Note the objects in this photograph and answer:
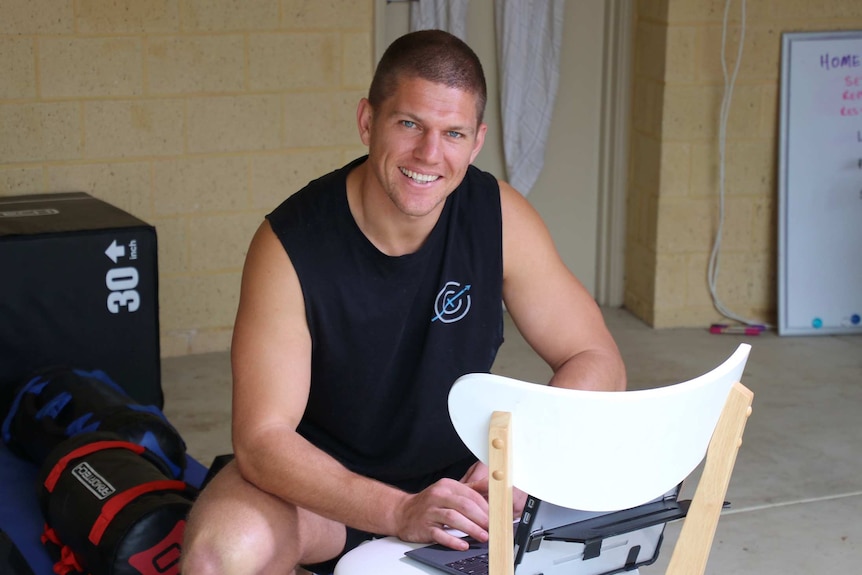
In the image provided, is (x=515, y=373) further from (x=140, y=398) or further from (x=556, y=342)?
(x=556, y=342)

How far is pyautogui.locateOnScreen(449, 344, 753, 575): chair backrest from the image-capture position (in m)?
1.35

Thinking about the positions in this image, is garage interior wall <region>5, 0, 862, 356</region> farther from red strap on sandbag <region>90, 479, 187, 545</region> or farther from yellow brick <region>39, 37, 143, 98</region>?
red strap on sandbag <region>90, 479, 187, 545</region>

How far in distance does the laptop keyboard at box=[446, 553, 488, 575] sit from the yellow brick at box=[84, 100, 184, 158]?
2.99m

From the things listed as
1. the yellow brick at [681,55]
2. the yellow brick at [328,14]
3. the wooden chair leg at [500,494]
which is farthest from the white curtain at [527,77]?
the wooden chair leg at [500,494]

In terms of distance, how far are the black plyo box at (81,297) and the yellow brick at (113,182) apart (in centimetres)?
38

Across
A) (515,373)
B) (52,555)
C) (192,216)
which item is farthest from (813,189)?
(52,555)

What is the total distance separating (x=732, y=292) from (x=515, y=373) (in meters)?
1.09

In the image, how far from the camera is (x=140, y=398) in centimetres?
377

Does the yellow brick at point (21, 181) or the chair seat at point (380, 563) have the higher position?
the yellow brick at point (21, 181)

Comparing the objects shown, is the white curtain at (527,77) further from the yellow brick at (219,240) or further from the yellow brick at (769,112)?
the yellow brick at (219,240)

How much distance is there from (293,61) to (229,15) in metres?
0.28

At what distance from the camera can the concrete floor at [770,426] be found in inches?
118

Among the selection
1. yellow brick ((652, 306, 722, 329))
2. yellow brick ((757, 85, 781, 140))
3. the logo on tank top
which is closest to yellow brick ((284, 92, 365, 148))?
yellow brick ((652, 306, 722, 329))

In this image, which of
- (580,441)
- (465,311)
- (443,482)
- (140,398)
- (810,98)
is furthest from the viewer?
(810,98)
